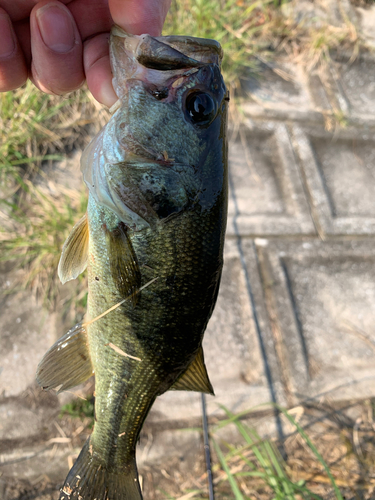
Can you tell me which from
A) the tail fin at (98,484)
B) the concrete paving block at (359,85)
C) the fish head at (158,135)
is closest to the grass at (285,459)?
the tail fin at (98,484)

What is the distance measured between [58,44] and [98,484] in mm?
1773

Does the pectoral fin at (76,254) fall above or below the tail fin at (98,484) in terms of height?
above

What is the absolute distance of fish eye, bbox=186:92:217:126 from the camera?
1198mm

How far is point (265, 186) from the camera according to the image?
331 cm

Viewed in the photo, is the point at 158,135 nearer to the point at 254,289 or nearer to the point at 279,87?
the point at 254,289

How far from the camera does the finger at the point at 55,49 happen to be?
145 centimetres

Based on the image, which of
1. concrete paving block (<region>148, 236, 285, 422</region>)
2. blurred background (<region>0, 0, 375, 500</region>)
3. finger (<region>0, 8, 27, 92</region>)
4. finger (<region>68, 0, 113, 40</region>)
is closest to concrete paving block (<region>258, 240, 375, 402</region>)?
blurred background (<region>0, 0, 375, 500</region>)

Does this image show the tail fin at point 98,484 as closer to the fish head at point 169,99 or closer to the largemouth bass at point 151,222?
the largemouth bass at point 151,222

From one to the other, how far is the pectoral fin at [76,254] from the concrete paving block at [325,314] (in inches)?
70.4

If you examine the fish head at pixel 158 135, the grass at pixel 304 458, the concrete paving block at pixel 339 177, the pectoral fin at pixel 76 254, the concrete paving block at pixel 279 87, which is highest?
the fish head at pixel 158 135

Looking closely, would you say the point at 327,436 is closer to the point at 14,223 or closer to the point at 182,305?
the point at 182,305

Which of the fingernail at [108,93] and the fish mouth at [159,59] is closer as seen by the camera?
the fish mouth at [159,59]

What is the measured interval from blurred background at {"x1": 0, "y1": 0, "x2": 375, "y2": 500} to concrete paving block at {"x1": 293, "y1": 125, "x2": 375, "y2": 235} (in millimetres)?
14

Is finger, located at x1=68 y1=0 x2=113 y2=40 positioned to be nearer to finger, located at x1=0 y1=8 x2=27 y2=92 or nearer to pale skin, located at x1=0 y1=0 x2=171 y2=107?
pale skin, located at x1=0 y1=0 x2=171 y2=107
